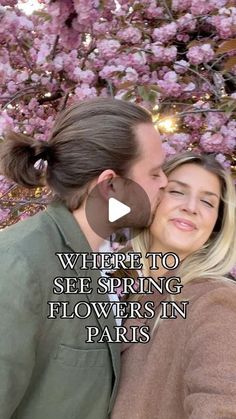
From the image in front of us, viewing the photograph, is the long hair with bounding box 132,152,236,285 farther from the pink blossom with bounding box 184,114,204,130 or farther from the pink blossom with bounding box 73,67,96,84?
the pink blossom with bounding box 73,67,96,84

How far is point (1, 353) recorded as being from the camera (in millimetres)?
1153

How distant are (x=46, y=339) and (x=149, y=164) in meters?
0.55

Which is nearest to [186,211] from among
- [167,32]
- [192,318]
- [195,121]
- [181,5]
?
[192,318]

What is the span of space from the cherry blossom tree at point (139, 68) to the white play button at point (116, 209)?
1.76 feet

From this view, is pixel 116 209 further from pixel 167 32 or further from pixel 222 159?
pixel 167 32

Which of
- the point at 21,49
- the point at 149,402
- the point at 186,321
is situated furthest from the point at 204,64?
the point at 149,402

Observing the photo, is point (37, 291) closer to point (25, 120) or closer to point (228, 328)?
point (228, 328)

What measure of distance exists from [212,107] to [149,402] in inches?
46.3

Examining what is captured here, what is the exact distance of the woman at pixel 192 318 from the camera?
1128 millimetres

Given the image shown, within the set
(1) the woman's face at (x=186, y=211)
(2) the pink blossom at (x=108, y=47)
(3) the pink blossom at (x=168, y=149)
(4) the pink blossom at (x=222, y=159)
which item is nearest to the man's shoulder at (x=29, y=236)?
(1) the woman's face at (x=186, y=211)

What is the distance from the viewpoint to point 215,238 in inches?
66.2

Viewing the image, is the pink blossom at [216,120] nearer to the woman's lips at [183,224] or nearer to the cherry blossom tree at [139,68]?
the cherry blossom tree at [139,68]

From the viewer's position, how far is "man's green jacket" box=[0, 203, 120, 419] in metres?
1.17

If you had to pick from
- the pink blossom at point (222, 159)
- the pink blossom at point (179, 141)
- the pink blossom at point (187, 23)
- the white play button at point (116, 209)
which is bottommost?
the white play button at point (116, 209)
